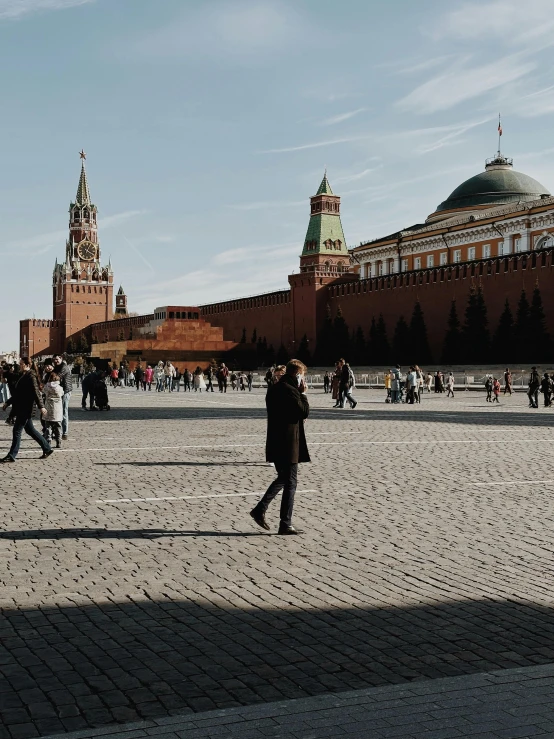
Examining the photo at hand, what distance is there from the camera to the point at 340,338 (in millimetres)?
51188

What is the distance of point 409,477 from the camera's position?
8.45 metres

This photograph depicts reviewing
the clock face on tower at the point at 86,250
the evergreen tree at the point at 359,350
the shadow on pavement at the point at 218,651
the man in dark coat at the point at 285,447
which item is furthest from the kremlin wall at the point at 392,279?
the shadow on pavement at the point at 218,651

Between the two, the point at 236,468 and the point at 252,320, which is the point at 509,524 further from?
the point at 252,320

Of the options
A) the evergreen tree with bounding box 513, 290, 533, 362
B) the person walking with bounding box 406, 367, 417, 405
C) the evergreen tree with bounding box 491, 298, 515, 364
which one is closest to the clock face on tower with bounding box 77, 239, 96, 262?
the evergreen tree with bounding box 491, 298, 515, 364

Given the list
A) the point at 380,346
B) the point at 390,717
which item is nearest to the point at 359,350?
the point at 380,346

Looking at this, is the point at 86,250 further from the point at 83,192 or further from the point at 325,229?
the point at 325,229

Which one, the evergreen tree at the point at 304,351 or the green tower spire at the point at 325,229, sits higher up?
the green tower spire at the point at 325,229

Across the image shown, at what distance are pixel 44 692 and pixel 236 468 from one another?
5.96 metres

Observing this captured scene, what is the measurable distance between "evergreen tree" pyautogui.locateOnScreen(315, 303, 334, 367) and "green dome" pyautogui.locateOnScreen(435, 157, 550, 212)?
44.4 feet

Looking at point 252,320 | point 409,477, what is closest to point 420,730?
point 409,477

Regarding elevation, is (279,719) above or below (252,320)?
below

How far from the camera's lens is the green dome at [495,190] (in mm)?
60000

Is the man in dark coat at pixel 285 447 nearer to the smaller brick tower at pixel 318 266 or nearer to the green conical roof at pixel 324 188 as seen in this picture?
the smaller brick tower at pixel 318 266

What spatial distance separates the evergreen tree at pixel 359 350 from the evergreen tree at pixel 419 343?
394 cm
